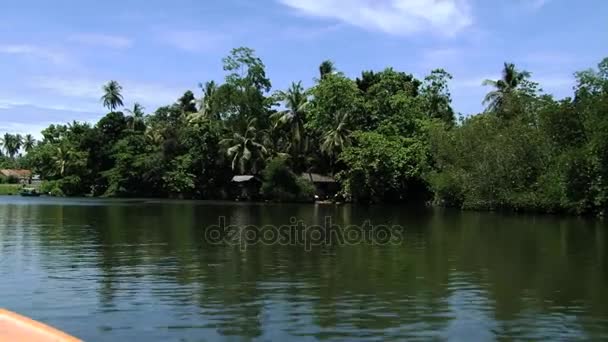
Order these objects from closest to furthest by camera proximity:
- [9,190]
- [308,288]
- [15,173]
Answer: [308,288] → [9,190] → [15,173]

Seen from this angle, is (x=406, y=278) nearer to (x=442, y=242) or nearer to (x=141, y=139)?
(x=442, y=242)

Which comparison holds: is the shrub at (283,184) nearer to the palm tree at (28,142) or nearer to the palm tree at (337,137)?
the palm tree at (337,137)

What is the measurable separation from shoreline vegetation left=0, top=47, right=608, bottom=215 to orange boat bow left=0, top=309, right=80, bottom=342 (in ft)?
131

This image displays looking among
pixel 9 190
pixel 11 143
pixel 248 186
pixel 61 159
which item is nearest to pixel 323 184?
pixel 248 186

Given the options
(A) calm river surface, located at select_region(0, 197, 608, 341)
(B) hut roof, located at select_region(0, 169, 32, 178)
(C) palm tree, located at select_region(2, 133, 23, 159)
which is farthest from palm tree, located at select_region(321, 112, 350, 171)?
(C) palm tree, located at select_region(2, 133, 23, 159)

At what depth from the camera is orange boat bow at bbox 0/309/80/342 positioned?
5.38 m

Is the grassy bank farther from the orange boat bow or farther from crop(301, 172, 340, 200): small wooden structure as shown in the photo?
the orange boat bow

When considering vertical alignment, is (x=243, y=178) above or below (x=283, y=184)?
above

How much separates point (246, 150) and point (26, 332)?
65.1 m

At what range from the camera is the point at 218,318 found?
11.0m

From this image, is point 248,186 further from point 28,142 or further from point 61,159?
point 28,142

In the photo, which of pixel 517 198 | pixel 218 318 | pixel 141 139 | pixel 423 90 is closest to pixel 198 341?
pixel 218 318

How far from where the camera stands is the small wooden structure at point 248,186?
71688 mm

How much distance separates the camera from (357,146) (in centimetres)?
6725
